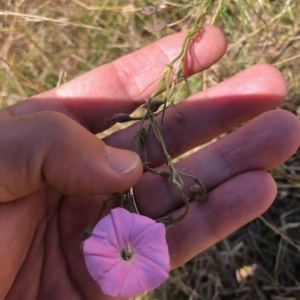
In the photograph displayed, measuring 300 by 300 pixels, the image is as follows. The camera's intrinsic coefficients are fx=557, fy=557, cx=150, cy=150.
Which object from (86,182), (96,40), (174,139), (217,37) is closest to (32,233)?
(86,182)

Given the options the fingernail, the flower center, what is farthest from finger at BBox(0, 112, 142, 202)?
the flower center

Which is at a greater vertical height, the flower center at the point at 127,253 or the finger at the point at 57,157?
the finger at the point at 57,157

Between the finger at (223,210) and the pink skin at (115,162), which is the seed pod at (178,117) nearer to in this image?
the pink skin at (115,162)

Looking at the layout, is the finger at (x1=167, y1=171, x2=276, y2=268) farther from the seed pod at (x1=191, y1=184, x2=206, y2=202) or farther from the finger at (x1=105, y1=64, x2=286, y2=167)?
the finger at (x1=105, y1=64, x2=286, y2=167)

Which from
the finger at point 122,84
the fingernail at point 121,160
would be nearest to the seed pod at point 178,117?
the finger at point 122,84

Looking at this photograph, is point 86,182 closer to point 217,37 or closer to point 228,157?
point 228,157
